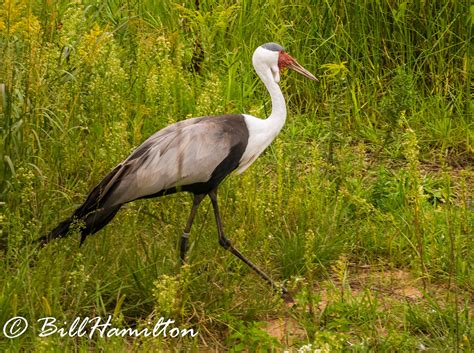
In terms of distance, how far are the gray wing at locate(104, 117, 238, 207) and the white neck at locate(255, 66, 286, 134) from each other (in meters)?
0.29

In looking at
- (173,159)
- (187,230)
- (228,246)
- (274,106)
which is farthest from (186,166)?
(274,106)

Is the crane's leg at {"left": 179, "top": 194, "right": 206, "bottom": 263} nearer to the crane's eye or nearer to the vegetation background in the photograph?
the vegetation background

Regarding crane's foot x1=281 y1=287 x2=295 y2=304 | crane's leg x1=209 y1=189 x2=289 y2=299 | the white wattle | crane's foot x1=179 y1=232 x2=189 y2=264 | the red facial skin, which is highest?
the red facial skin

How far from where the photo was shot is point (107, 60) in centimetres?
617

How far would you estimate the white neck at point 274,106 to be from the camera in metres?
5.75

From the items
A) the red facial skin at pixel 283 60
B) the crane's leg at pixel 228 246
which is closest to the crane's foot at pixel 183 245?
the crane's leg at pixel 228 246

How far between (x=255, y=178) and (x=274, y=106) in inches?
15.8

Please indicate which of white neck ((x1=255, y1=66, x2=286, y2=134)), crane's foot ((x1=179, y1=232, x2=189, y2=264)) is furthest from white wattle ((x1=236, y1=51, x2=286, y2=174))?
crane's foot ((x1=179, y1=232, x2=189, y2=264))

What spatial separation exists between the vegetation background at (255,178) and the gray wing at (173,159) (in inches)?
5.8

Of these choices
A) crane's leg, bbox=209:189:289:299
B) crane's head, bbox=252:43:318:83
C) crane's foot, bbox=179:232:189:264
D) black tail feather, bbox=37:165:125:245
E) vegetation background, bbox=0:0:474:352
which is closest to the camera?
vegetation background, bbox=0:0:474:352

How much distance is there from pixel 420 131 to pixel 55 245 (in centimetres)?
A: 299

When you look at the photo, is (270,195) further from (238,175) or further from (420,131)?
(420,131)

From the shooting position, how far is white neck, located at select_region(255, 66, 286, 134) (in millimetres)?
5754

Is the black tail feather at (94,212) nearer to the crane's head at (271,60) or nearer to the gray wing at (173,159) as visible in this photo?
the gray wing at (173,159)
